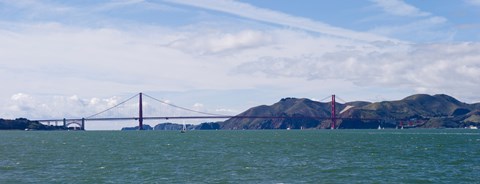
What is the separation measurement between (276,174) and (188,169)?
8974mm

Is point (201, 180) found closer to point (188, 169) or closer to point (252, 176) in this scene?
point (252, 176)

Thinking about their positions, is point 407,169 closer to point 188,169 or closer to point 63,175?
point 188,169

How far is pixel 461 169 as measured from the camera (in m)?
52.4

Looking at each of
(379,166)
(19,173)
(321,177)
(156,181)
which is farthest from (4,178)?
(379,166)

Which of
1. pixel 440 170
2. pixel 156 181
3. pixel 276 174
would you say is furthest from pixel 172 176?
pixel 440 170

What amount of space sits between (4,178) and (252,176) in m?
18.3

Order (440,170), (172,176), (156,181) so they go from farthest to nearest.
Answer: (440,170), (172,176), (156,181)

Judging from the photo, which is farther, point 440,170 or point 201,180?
point 440,170

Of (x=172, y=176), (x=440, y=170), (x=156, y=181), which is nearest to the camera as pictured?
(x=156, y=181)

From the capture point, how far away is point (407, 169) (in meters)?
52.6

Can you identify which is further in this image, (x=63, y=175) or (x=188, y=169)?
(x=188, y=169)

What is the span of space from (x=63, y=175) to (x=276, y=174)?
16.4 meters

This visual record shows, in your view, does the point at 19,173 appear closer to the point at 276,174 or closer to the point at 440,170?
the point at 276,174

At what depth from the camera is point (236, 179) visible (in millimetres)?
45219
